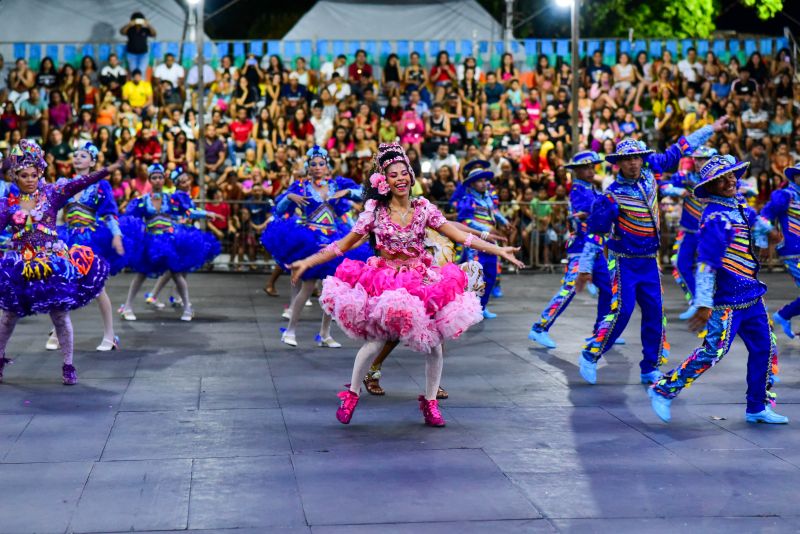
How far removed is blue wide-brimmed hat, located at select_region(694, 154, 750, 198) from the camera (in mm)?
7672

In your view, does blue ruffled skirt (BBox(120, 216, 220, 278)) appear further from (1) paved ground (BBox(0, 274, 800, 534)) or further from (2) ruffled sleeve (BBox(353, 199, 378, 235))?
(2) ruffled sleeve (BBox(353, 199, 378, 235))

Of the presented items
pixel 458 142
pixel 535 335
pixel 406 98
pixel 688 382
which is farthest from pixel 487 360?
pixel 406 98

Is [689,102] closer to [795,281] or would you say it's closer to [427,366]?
[795,281]

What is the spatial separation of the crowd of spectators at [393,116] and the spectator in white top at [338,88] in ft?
0.09

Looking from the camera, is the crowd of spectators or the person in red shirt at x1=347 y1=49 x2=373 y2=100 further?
the person in red shirt at x1=347 y1=49 x2=373 y2=100

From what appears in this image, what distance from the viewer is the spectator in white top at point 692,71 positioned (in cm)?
2417

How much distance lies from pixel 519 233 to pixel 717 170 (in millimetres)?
12922

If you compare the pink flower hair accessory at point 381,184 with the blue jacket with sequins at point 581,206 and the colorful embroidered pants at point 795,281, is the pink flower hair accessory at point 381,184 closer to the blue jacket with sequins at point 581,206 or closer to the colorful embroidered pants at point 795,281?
the blue jacket with sequins at point 581,206

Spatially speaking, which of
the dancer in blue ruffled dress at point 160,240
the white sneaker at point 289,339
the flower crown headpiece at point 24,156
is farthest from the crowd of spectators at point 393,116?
the flower crown headpiece at point 24,156

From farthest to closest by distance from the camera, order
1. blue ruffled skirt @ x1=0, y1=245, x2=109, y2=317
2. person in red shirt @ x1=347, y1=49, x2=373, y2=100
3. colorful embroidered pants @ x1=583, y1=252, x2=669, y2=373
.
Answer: person in red shirt @ x1=347, y1=49, x2=373, y2=100 → colorful embroidered pants @ x1=583, y1=252, x2=669, y2=373 → blue ruffled skirt @ x1=0, y1=245, x2=109, y2=317

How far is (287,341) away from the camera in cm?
1175

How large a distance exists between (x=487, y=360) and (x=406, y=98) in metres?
13.9

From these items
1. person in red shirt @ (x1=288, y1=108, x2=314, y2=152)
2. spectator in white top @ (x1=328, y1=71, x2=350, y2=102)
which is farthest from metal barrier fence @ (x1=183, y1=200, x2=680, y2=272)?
spectator in white top @ (x1=328, y1=71, x2=350, y2=102)

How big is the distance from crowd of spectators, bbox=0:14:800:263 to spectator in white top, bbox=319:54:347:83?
32 millimetres
